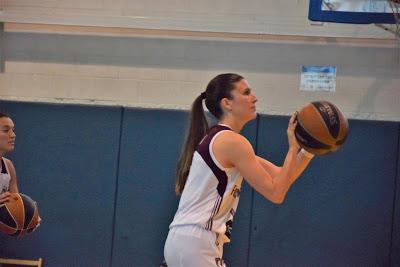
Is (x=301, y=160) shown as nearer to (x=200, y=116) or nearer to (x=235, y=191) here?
(x=235, y=191)

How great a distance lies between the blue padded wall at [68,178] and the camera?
6547mm

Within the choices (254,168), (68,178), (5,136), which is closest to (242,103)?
(254,168)

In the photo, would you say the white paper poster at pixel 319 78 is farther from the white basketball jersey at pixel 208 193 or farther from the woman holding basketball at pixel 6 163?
the white basketball jersey at pixel 208 193

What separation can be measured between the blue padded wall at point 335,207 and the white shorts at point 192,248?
131 inches

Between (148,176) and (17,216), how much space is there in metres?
1.97

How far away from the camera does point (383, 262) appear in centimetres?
638

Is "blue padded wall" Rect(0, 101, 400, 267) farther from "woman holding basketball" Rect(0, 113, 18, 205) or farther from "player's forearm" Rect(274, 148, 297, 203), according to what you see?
"player's forearm" Rect(274, 148, 297, 203)

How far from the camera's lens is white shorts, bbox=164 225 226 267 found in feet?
10.1

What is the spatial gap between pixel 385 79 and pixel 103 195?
3043 mm

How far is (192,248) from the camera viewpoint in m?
3.09

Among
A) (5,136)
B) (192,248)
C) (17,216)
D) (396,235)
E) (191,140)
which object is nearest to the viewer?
(192,248)

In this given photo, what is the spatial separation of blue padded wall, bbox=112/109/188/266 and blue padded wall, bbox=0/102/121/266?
0.13 metres

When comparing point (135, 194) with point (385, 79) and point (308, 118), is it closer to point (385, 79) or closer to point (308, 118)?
point (385, 79)

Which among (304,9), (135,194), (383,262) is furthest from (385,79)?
(135,194)
